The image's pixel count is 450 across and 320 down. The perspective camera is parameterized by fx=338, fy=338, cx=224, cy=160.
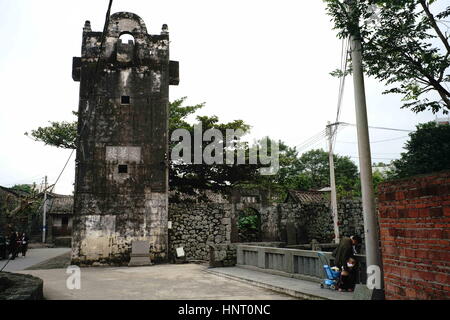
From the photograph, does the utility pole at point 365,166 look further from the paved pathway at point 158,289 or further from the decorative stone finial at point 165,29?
the decorative stone finial at point 165,29

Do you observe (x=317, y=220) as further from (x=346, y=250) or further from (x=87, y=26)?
(x=87, y=26)

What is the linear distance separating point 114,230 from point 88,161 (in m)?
3.52

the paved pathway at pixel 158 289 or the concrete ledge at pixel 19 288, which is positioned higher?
the concrete ledge at pixel 19 288

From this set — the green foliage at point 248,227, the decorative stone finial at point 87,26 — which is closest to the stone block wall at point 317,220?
the green foliage at point 248,227

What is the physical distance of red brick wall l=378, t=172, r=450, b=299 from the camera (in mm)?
3873

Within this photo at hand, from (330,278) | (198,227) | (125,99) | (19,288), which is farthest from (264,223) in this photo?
(19,288)

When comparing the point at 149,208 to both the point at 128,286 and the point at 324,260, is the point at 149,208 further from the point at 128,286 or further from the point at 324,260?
the point at 324,260

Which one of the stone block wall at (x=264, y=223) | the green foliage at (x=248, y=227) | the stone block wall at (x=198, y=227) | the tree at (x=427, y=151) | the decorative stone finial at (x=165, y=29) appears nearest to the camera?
the stone block wall at (x=198, y=227)

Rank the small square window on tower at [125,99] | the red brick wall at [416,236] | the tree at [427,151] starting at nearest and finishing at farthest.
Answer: the red brick wall at [416,236] < the small square window on tower at [125,99] < the tree at [427,151]

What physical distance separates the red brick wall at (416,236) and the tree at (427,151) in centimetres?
1817

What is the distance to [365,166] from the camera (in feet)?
20.4

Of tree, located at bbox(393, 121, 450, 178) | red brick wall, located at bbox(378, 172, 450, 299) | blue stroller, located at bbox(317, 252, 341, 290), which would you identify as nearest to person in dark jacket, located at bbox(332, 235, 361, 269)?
blue stroller, located at bbox(317, 252, 341, 290)

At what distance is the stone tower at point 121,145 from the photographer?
51.1 feet
